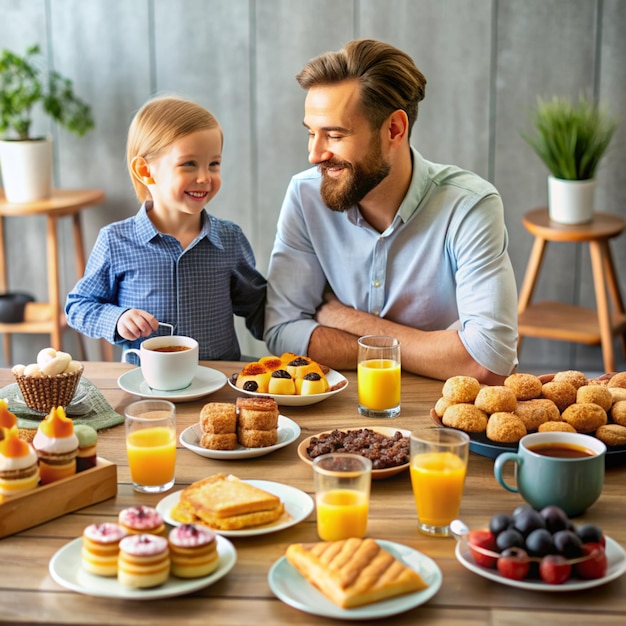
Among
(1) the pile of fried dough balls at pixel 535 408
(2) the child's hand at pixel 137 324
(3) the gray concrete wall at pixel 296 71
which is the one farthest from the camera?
(3) the gray concrete wall at pixel 296 71

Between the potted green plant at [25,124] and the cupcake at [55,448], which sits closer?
the cupcake at [55,448]

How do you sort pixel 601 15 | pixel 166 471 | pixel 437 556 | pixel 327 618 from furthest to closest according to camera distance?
1. pixel 601 15
2. pixel 166 471
3. pixel 437 556
4. pixel 327 618

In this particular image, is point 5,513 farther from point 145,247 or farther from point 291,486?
point 145,247

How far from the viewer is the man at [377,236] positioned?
2240 mm

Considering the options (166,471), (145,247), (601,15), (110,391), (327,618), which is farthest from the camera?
(601,15)

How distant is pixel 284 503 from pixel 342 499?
0.15 metres

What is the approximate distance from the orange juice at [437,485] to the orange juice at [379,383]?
416 millimetres

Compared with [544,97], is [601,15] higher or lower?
higher

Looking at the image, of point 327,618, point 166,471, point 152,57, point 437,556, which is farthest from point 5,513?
point 152,57

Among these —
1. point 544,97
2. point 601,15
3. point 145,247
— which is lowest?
point 145,247

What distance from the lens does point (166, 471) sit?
1520mm

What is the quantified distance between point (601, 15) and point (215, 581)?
→ 3.43 meters

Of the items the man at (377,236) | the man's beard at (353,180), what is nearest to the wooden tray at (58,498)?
→ the man at (377,236)

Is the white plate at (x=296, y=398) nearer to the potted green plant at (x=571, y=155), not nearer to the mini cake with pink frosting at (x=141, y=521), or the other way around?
the mini cake with pink frosting at (x=141, y=521)
